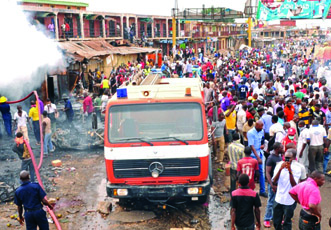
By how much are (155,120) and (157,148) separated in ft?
1.83

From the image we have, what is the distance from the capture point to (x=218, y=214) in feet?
24.0

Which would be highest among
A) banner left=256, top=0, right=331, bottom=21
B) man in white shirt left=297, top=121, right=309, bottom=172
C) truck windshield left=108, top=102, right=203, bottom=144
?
banner left=256, top=0, right=331, bottom=21

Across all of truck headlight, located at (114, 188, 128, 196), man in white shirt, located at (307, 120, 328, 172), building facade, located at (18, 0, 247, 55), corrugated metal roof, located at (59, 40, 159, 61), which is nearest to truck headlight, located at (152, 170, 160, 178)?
truck headlight, located at (114, 188, 128, 196)

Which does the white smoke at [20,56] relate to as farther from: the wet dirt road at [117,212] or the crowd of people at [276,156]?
the crowd of people at [276,156]

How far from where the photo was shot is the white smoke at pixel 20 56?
13.2 metres

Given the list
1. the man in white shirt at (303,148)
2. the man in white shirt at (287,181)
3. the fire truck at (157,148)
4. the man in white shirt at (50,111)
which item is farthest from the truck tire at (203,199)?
the man in white shirt at (50,111)

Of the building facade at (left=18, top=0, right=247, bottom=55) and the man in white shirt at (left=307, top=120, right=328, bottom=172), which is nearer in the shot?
the man in white shirt at (left=307, top=120, right=328, bottom=172)

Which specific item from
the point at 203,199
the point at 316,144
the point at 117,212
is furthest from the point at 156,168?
the point at 316,144

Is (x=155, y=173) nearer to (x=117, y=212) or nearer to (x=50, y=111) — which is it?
(x=117, y=212)

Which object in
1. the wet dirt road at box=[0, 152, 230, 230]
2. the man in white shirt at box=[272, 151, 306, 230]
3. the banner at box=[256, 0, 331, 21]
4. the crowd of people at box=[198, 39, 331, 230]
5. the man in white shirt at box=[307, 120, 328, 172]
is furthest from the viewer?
the banner at box=[256, 0, 331, 21]

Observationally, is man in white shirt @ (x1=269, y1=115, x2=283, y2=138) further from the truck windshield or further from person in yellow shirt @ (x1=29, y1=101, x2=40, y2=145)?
person in yellow shirt @ (x1=29, y1=101, x2=40, y2=145)

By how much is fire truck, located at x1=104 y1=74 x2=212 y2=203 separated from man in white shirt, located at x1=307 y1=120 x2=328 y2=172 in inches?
114

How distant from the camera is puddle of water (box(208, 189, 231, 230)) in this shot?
6840 millimetres

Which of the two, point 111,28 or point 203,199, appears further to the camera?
point 111,28
